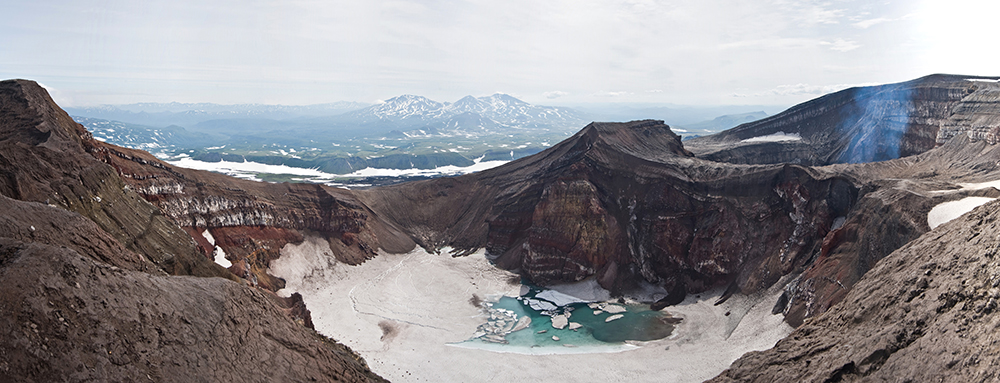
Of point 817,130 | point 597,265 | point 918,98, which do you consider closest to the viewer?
point 597,265

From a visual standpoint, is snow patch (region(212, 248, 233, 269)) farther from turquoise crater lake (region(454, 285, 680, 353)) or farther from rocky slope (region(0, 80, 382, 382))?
turquoise crater lake (region(454, 285, 680, 353))

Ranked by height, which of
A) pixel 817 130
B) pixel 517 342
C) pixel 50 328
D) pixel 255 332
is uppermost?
pixel 817 130

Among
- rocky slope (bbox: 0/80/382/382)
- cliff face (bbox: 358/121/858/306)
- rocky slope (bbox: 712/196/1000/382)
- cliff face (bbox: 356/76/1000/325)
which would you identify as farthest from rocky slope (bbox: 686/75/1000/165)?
rocky slope (bbox: 0/80/382/382)

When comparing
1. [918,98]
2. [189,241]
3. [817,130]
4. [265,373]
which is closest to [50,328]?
[265,373]

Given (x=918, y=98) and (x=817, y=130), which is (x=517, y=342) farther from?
(x=817, y=130)

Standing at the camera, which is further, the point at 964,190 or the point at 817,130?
the point at 817,130

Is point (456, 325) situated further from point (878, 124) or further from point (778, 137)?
point (778, 137)

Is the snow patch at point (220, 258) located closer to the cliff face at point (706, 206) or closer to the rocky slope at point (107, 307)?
the rocky slope at point (107, 307)
